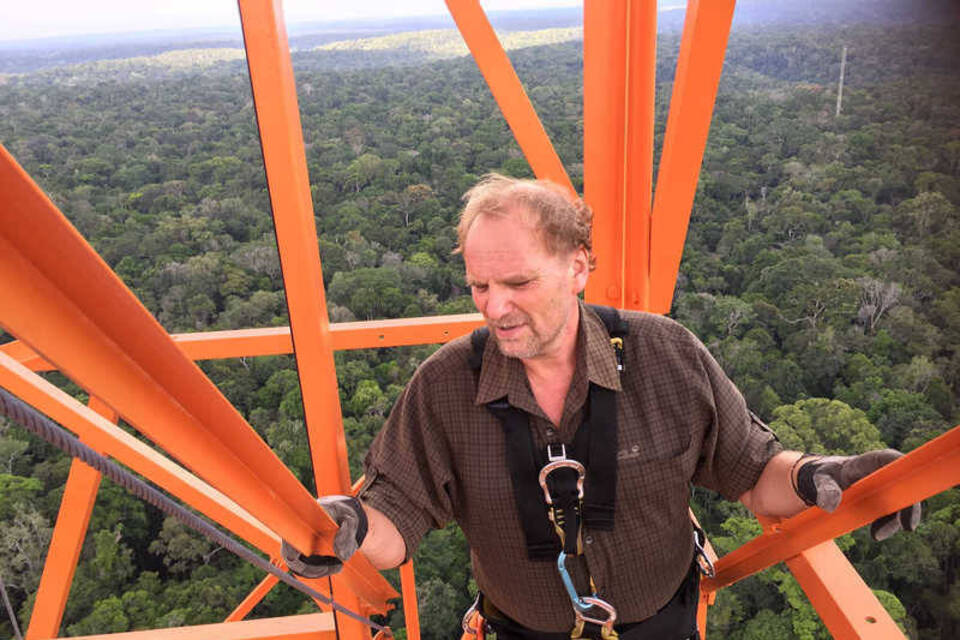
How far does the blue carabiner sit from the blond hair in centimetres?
92

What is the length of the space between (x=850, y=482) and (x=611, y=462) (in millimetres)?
630

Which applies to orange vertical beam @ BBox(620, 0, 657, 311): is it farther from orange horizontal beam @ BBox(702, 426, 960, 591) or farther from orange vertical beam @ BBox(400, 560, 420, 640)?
orange vertical beam @ BBox(400, 560, 420, 640)

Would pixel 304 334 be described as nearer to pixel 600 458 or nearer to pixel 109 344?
pixel 600 458

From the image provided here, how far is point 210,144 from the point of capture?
21.3 meters

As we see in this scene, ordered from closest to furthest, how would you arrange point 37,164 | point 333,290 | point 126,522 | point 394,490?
1. point 394,490
2. point 37,164
3. point 126,522
4. point 333,290

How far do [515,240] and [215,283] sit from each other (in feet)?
60.5

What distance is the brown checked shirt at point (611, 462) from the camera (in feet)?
6.89

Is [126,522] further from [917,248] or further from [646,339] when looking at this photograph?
[917,248]

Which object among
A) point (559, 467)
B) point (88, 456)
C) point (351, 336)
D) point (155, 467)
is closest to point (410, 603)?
point (351, 336)

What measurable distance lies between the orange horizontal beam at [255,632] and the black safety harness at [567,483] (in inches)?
43.5

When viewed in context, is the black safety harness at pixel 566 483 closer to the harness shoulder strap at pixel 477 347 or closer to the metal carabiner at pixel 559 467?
the metal carabiner at pixel 559 467

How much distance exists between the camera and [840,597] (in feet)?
6.57

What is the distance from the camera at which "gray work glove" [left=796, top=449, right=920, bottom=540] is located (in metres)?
1.73

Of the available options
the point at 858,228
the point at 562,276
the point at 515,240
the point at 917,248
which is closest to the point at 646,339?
the point at 562,276
